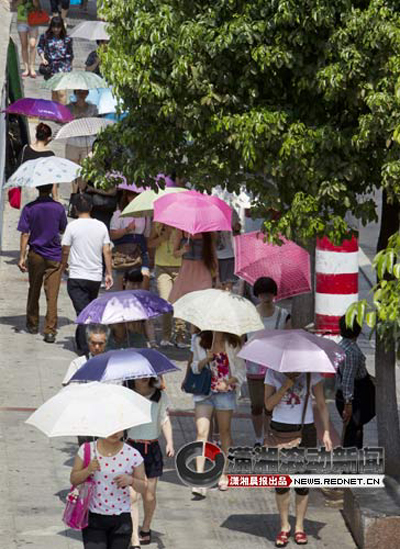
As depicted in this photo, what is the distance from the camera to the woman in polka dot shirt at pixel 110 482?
383 inches

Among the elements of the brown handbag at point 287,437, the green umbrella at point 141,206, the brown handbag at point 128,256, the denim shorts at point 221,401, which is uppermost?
the green umbrella at point 141,206

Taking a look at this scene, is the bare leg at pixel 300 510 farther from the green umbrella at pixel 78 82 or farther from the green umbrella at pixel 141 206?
the green umbrella at pixel 78 82

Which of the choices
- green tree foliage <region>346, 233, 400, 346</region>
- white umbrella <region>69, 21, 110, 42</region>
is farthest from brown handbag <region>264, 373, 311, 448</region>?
white umbrella <region>69, 21, 110, 42</region>

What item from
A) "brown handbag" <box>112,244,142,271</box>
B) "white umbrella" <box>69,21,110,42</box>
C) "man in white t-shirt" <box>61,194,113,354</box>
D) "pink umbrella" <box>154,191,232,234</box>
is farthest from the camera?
"white umbrella" <box>69,21,110,42</box>

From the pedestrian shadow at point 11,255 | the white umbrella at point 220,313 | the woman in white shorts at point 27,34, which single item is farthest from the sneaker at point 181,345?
the woman in white shorts at point 27,34

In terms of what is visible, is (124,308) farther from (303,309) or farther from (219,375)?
(303,309)

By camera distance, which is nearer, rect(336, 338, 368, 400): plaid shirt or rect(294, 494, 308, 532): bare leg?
rect(294, 494, 308, 532): bare leg

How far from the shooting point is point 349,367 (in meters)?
12.4

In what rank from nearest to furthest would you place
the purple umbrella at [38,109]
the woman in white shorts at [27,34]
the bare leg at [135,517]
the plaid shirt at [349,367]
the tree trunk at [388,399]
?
the bare leg at [135,517] < the plaid shirt at [349,367] < the tree trunk at [388,399] < the purple umbrella at [38,109] < the woman in white shorts at [27,34]

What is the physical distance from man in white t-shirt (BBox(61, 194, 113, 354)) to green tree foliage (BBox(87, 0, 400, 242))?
14.5 ft

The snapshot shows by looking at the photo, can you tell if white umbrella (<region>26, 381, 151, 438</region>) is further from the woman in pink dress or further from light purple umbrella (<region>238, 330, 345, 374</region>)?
the woman in pink dress

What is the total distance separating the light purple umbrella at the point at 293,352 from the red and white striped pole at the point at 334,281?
4.02 metres

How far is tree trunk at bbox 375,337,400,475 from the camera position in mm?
12516

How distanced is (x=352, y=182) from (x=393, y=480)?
2632 millimetres
